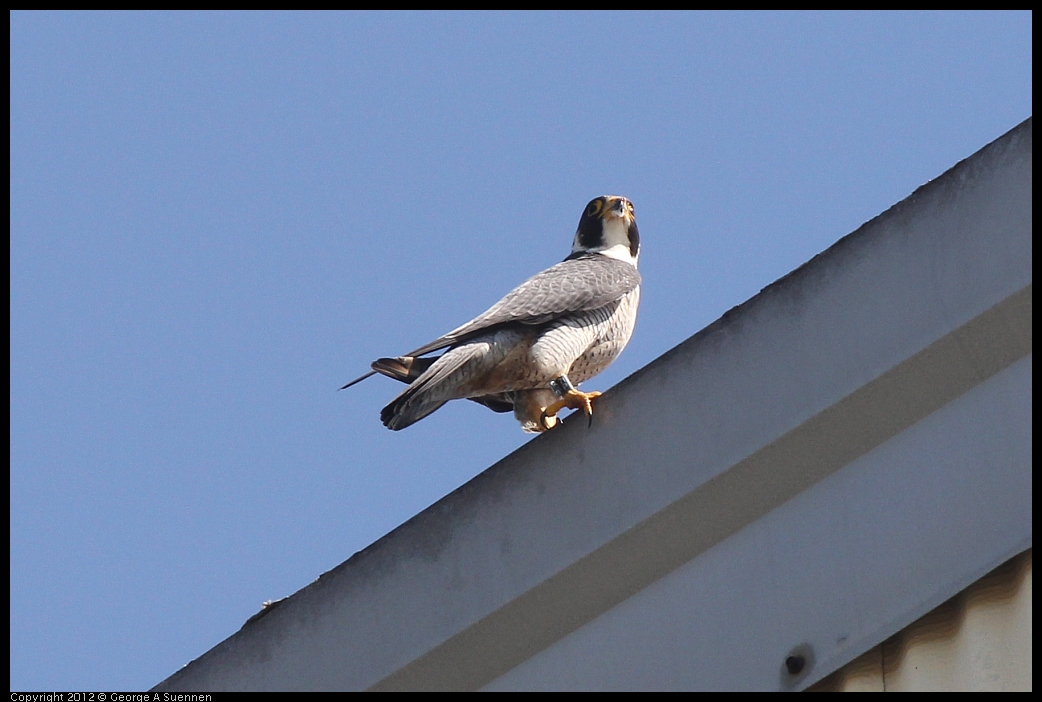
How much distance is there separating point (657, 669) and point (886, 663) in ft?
1.60

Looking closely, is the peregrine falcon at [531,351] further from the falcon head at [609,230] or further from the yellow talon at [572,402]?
the falcon head at [609,230]

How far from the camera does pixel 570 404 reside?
4.41 meters

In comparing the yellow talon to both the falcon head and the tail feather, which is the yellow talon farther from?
the falcon head

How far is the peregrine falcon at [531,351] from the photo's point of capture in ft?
15.1

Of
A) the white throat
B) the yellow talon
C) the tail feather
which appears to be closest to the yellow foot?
the yellow talon

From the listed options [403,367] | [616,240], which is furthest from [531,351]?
[616,240]

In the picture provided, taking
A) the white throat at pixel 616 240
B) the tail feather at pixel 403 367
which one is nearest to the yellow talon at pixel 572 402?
the tail feather at pixel 403 367

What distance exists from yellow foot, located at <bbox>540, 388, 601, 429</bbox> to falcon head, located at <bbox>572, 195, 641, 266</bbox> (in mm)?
1283

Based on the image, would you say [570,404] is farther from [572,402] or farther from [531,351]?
[531,351]

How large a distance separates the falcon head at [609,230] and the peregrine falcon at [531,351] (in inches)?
27.7

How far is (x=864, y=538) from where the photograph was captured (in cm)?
318

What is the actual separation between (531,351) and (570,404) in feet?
1.38

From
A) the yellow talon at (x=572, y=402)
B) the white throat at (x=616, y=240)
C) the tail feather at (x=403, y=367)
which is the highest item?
the white throat at (x=616, y=240)

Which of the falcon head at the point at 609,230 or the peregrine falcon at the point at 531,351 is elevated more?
the falcon head at the point at 609,230
